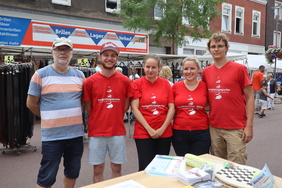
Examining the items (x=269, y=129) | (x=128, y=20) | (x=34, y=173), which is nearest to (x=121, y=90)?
(x=34, y=173)

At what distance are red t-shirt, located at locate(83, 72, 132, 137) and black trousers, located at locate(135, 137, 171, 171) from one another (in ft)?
0.92

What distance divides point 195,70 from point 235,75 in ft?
1.36

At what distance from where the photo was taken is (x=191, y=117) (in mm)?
2678

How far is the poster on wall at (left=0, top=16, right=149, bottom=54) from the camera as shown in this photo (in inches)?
428

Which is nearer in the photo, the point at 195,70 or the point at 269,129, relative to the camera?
the point at 195,70

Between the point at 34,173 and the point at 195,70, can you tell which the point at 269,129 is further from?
the point at 34,173

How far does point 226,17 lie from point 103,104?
2090 centimetres

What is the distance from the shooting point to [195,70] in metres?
2.76

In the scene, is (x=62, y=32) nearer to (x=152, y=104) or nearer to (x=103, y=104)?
(x=103, y=104)

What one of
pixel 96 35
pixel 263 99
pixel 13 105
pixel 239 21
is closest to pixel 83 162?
pixel 13 105

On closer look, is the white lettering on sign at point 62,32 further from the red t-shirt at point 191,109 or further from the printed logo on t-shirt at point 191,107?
the printed logo on t-shirt at point 191,107

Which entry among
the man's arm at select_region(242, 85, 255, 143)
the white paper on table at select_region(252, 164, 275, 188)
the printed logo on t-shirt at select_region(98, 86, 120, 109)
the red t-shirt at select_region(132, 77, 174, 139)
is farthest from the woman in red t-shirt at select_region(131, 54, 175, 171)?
the white paper on table at select_region(252, 164, 275, 188)

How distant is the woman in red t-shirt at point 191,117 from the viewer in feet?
8.77

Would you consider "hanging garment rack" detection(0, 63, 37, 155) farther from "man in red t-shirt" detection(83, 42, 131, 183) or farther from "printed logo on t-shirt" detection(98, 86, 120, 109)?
"printed logo on t-shirt" detection(98, 86, 120, 109)
